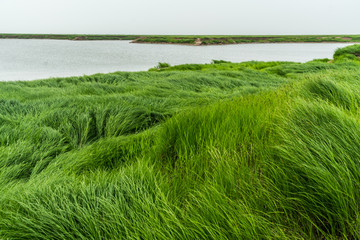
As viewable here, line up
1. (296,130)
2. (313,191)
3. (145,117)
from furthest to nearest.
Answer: (145,117)
(296,130)
(313,191)

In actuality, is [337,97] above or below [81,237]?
above

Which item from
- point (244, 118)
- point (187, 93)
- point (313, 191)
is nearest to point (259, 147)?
point (313, 191)

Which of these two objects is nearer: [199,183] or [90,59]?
[199,183]

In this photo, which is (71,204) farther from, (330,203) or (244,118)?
(244,118)

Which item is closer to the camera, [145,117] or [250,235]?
[250,235]

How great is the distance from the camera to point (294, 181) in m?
0.74

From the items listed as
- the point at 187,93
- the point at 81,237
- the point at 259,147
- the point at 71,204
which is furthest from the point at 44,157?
the point at 187,93

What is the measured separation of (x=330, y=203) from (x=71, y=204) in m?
0.84

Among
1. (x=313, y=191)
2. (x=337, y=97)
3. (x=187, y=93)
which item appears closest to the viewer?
(x=313, y=191)

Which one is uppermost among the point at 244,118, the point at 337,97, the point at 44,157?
the point at 337,97

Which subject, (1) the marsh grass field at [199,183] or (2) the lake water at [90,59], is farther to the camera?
(2) the lake water at [90,59]

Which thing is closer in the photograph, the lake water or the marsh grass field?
the marsh grass field

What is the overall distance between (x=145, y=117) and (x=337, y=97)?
5.43 ft

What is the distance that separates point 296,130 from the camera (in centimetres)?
99
